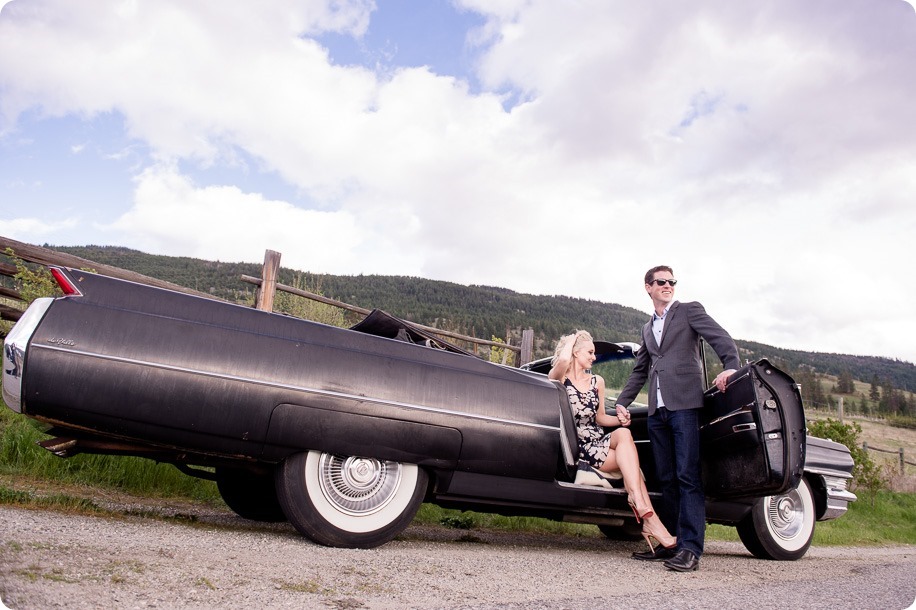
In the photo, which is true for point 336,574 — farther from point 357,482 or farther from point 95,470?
point 95,470

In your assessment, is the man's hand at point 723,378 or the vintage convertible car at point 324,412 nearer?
the vintage convertible car at point 324,412

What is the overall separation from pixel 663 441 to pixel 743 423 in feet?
2.07

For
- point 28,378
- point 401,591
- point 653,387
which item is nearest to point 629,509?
point 653,387

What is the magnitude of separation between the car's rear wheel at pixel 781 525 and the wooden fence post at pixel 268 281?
601cm

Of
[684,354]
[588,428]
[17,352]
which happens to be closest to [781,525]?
[684,354]

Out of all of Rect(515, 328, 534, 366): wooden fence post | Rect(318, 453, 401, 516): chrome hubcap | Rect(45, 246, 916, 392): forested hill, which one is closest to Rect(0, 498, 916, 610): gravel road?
Rect(318, 453, 401, 516): chrome hubcap

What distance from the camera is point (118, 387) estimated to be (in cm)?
321

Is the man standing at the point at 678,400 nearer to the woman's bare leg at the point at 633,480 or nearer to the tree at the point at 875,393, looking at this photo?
the woman's bare leg at the point at 633,480

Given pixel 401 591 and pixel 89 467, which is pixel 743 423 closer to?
pixel 401 591

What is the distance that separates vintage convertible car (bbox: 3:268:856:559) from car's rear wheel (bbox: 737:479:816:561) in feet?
3.25

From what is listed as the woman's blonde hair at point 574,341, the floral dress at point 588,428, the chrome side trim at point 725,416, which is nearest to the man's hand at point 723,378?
the chrome side trim at point 725,416

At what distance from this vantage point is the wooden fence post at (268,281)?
28.6 feet

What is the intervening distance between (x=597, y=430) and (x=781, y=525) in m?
1.93

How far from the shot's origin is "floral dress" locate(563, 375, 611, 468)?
4.83 metres
